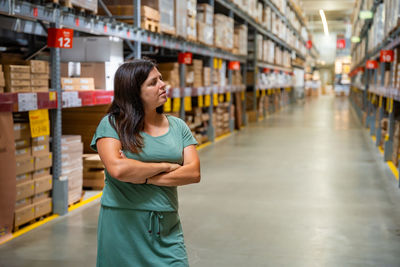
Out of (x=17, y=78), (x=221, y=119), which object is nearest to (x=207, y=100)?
(x=221, y=119)

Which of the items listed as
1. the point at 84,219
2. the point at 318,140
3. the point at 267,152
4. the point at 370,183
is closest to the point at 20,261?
the point at 84,219

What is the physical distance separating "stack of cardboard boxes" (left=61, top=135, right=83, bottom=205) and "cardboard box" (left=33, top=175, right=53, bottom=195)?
18 cm

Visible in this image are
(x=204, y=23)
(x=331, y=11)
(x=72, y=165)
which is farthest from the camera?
(x=331, y=11)

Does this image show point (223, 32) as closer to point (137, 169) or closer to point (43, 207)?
point (43, 207)

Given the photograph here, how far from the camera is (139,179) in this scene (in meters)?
2.10

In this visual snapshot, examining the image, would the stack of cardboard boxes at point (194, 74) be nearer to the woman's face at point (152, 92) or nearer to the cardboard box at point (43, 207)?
the cardboard box at point (43, 207)

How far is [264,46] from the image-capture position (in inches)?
728

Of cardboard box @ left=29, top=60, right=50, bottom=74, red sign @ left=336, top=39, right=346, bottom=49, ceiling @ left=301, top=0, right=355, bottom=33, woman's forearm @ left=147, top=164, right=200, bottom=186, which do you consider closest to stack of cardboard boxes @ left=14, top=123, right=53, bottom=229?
cardboard box @ left=29, top=60, right=50, bottom=74

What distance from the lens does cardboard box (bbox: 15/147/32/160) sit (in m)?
4.67

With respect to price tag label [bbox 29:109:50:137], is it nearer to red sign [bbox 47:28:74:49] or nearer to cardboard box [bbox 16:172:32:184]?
cardboard box [bbox 16:172:32:184]

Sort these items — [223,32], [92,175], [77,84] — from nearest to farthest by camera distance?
[77,84] → [92,175] → [223,32]

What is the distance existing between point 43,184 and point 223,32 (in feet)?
25.9

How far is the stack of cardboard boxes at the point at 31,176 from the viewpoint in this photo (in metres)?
4.66

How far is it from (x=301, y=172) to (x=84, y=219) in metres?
3.92
